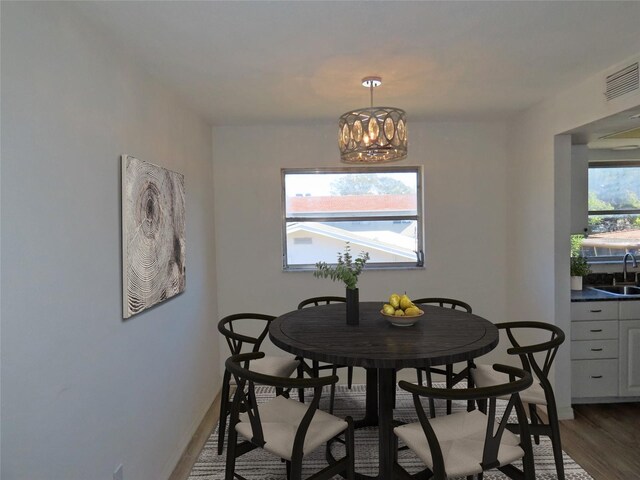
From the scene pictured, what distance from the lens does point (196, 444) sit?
2838mm

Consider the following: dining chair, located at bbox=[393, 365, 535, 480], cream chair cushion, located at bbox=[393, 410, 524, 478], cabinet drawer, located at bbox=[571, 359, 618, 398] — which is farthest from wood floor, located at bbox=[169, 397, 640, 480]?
cream chair cushion, located at bbox=[393, 410, 524, 478]

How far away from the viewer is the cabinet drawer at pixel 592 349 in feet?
10.6

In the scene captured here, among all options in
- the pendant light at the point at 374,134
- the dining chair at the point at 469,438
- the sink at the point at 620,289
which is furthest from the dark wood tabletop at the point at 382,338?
the sink at the point at 620,289

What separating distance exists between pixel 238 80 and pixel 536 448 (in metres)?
3.11

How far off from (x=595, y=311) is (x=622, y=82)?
1.77 m

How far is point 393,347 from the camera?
2.02 meters

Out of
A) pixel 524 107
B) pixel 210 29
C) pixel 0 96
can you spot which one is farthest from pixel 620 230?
pixel 0 96

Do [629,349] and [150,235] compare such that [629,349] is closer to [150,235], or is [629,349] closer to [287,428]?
[287,428]

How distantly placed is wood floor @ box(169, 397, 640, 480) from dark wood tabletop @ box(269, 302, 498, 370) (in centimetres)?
109

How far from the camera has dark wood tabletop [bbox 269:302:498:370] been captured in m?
1.89

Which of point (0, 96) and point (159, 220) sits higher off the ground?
point (0, 96)

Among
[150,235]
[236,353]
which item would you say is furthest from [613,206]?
[150,235]

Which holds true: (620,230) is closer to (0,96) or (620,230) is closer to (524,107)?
(524,107)

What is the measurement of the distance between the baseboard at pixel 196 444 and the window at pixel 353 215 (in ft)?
4.84
